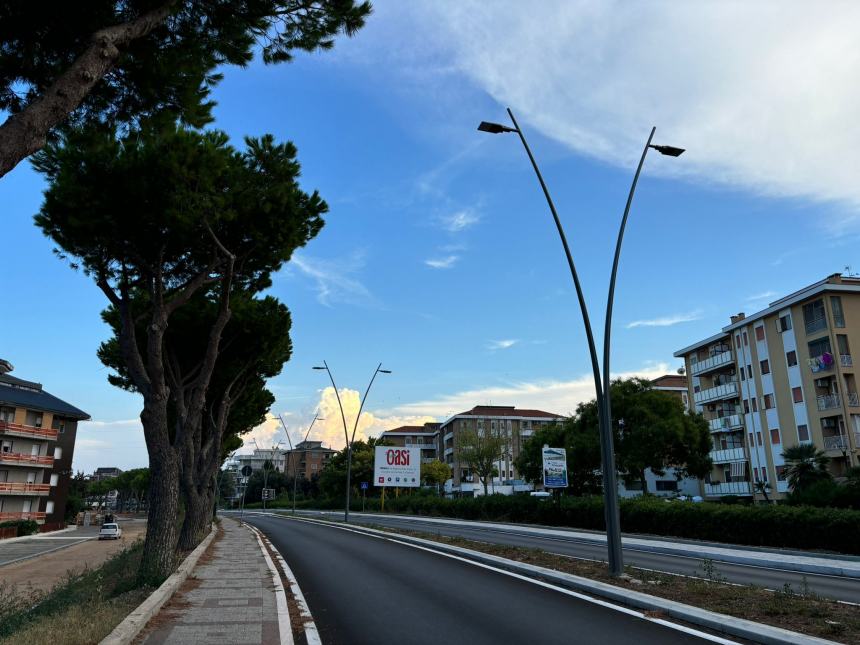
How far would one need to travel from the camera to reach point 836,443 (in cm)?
4119

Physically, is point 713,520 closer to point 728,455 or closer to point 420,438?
point 728,455

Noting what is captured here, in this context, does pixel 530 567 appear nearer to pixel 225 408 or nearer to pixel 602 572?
pixel 602 572

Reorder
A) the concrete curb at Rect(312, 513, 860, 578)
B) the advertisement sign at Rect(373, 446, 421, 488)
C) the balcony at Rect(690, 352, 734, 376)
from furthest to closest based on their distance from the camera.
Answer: the balcony at Rect(690, 352, 734, 376)
the advertisement sign at Rect(373, 446, 421, 488)
the concrete curb at Rect(312, 513, 860, 578)

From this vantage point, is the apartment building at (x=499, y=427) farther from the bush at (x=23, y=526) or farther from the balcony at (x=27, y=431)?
the bush at (x=23, y=526)

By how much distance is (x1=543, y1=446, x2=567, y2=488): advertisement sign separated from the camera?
33.6 metres

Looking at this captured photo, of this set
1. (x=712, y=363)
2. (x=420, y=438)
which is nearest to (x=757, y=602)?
(x=712, y=363)

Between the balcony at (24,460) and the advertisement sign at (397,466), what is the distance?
31.0 m

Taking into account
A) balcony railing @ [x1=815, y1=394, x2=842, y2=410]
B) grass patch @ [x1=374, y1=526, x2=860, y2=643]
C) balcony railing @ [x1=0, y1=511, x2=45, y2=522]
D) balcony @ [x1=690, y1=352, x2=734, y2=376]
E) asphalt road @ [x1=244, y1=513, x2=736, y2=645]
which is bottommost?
balcony railing @ [x1=0, y1=511, x2=45, y2=522]

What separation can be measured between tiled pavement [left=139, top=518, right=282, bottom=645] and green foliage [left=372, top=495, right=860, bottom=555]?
17.2 metres

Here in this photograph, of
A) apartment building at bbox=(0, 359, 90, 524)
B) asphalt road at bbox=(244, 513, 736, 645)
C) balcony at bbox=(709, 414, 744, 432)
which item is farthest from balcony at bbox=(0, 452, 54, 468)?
balcony at bbox=(709, 414, 744, 432)

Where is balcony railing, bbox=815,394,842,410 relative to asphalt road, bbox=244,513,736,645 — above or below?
above

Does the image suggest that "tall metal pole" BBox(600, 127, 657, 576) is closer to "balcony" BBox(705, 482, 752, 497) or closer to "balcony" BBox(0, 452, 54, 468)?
"balcony" BBox(705, 482, 752, 497)

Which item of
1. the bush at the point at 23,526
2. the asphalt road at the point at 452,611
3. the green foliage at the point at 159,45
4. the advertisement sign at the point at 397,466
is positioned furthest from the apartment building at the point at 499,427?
the green foliage at the point at 159,45

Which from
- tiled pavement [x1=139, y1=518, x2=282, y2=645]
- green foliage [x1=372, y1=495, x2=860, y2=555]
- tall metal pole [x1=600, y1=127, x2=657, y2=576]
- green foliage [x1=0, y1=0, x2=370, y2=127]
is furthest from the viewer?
green foliage [x1=372, y1=495, x2=860, y2=555]
